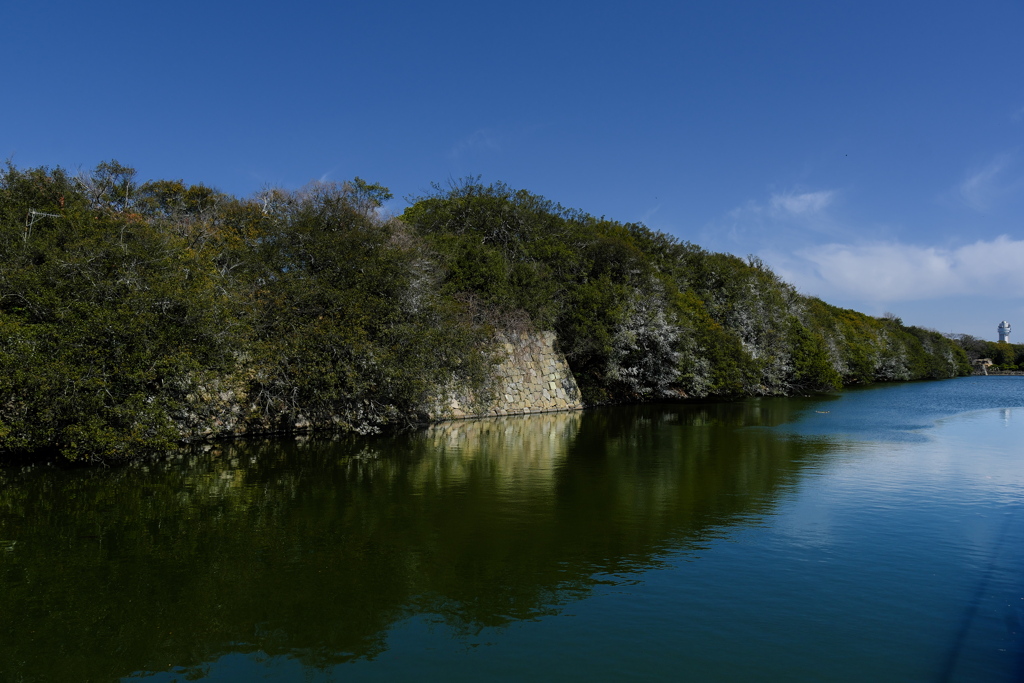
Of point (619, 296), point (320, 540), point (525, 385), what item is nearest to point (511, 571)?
point (320, 540)

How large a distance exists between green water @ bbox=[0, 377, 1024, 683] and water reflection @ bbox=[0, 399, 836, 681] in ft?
0.14

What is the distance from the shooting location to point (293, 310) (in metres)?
20.7

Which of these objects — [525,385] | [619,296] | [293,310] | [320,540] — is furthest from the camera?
[619,296]

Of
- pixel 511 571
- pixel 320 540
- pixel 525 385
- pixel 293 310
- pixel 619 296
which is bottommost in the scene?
pixel 511 571

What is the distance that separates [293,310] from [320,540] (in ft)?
39.6

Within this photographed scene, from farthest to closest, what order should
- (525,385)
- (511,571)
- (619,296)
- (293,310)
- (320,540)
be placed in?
(619,296) < (525,385) < (293,310) < (320,540) < (511,571)

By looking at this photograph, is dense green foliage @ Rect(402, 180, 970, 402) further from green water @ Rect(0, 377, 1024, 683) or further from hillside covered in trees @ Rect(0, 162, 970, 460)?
green water @ Rect(0, 377, 1024, 683)

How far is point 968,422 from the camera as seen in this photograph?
2834 centimetres

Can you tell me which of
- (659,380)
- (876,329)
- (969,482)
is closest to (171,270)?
(969,482)

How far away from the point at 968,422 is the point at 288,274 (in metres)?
28.3

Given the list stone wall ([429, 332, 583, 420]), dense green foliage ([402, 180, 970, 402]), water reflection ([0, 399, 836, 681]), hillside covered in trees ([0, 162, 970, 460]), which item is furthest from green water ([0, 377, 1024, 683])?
dense green foliage ([402, 180, 970, 402])

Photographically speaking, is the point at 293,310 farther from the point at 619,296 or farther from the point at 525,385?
the point at 619,296

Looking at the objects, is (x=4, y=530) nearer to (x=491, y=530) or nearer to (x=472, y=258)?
(x=491, y=530)

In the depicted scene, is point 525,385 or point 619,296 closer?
point 525,385
